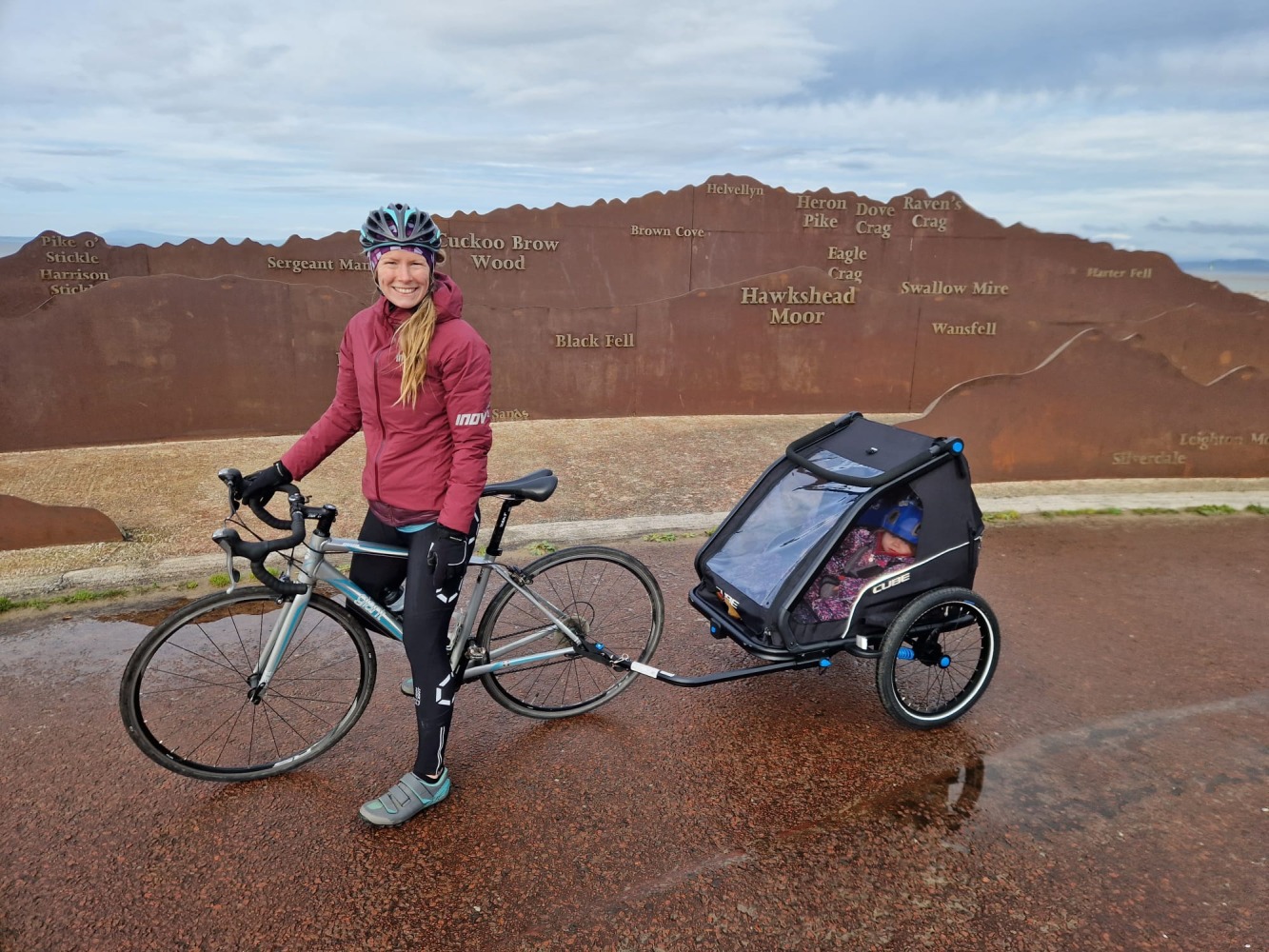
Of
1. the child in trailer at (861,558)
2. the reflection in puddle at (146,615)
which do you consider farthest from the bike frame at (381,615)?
the reflection in puddle at (146,615)

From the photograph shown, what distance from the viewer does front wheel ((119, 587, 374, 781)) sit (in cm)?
276

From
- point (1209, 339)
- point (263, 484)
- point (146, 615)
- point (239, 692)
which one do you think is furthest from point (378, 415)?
point (1209, 339)

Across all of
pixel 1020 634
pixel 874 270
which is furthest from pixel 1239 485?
pixel 874 270

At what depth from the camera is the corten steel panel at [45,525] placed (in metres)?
4.96

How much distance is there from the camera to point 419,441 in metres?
2.66

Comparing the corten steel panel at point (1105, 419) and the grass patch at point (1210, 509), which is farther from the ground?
the corten steel panel at point (1105, 419)

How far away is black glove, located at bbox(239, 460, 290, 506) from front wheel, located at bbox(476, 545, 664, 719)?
87 centimetres

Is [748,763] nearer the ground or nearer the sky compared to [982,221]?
nearer the ground

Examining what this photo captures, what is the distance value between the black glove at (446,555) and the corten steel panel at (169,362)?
6588 millimetres

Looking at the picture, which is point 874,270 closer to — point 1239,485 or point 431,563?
point 1239,485

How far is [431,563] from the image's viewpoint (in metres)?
2.62

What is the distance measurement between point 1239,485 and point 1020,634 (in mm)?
4394

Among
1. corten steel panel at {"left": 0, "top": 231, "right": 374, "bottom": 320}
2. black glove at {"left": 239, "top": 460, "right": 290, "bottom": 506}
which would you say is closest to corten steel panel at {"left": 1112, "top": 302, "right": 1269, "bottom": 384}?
corten steel panel at {"left": 0, "top": 231, "right": 374, "bottom": 320}

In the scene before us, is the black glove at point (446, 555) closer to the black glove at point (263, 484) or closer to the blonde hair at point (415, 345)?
the blonde hair at point (415, 345)
